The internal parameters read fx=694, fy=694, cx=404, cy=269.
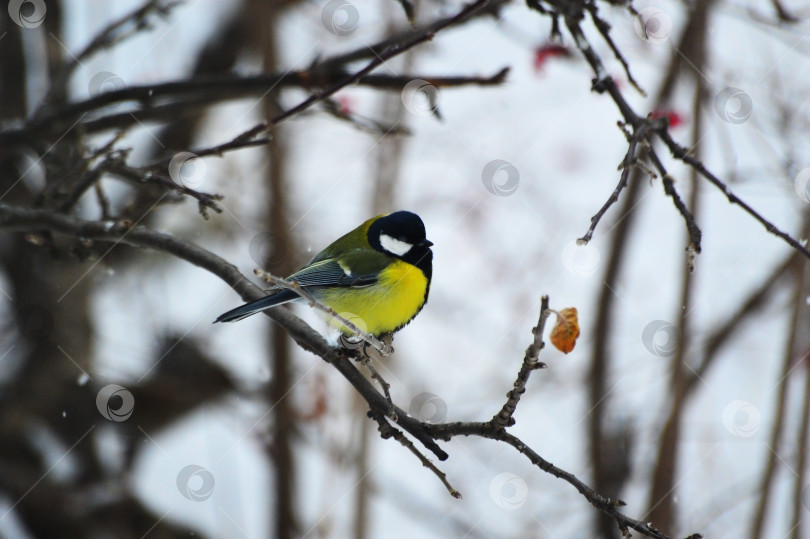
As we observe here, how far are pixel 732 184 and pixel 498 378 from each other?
6.97ft

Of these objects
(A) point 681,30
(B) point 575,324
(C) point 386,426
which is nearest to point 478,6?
(B) point 575,324

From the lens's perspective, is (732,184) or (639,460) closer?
(732,184)

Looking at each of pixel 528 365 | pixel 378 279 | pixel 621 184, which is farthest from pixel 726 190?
pixel 378 279

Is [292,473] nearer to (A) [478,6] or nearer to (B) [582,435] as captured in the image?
(B) [582,435]

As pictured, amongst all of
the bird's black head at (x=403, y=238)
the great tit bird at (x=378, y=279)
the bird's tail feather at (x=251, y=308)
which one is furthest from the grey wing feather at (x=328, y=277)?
the bird's tail feather at (x=251, y=308)

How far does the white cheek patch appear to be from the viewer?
2064mm

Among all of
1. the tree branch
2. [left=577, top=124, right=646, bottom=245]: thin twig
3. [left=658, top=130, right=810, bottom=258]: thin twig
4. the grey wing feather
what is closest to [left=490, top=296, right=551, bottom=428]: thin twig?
the tree branch

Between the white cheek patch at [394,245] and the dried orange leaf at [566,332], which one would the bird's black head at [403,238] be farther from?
the dried orange leaf at [566,332]

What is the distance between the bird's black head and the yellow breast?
0.03 metres

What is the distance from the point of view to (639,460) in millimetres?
4109

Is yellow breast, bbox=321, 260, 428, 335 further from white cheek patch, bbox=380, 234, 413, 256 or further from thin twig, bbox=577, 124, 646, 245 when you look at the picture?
thin twig, bbox=577, 124, 646, 245

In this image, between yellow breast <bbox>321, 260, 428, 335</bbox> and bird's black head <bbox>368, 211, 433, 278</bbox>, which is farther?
yellow breast <bbox>321, 260, 428, 335</bbox>

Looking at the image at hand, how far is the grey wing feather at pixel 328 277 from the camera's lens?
2.16 m

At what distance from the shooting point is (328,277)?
2191 millimetres
